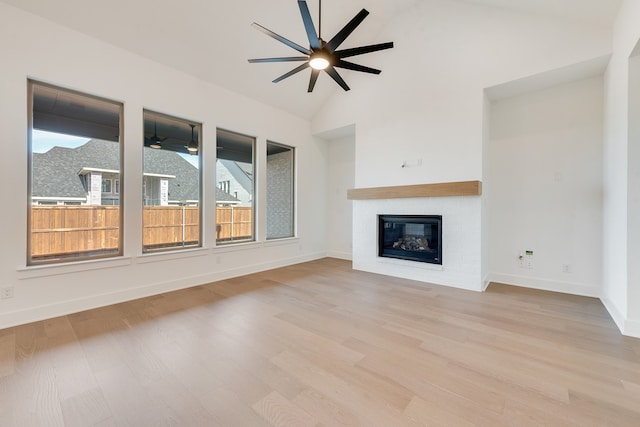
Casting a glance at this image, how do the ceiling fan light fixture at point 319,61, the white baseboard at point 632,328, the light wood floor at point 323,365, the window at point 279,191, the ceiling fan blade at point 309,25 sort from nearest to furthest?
the light wood floor at point 323,365, the ceiling fan blade at point 309,25, the white baseboard at point 632,328, the ceiling fan light fixture at point 319,61, the window at point 279,191

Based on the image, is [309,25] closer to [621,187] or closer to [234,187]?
A: [234,187]

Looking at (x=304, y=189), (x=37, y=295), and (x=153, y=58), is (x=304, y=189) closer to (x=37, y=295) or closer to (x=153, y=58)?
(x=153, y=58)

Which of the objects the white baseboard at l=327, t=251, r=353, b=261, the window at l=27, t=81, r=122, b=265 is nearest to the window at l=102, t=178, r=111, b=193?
the window at l=27, t=81, r=122, b=265

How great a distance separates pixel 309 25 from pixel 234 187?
3048mm

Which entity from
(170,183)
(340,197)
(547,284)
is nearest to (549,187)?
Result: (547,284)

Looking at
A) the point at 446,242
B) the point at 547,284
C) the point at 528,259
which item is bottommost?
the point at 547,284

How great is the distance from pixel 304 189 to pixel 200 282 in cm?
287

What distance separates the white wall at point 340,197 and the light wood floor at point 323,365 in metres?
2.99

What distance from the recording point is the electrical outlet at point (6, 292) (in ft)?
8.51

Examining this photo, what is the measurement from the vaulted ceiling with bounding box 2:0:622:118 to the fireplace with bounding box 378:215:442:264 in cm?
296

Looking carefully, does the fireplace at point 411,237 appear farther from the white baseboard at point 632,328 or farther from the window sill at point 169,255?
the window sill at point 169,255

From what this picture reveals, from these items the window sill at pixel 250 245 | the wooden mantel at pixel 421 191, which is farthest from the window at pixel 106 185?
the wooden mantel at pixel 421 191

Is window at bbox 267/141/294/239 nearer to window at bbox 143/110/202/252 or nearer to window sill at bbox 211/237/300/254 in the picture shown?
window sill at bbox 211/237/300/254

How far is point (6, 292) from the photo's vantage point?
103 inches
